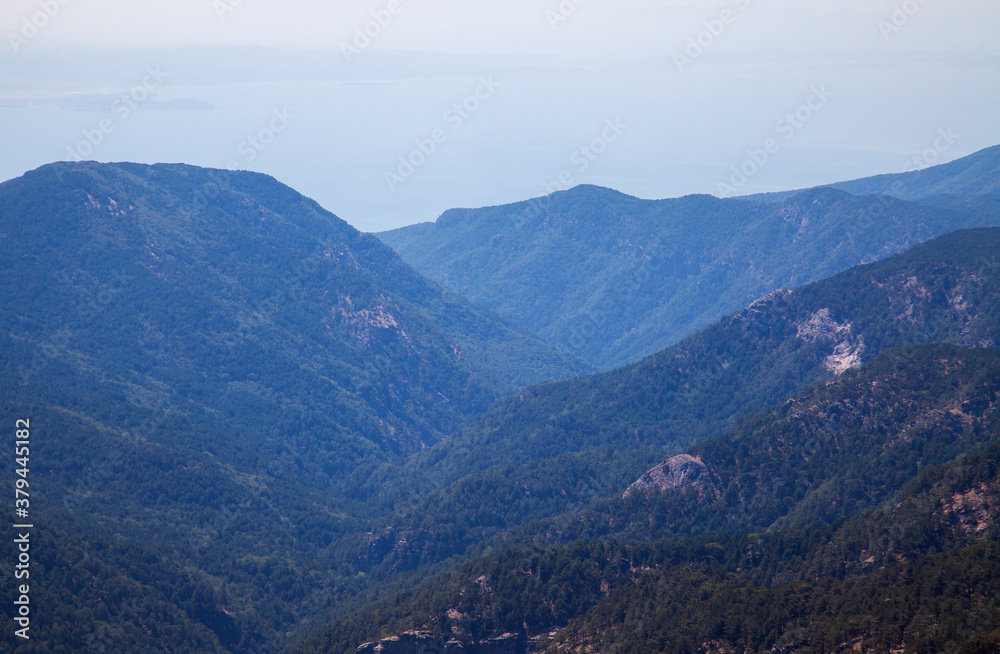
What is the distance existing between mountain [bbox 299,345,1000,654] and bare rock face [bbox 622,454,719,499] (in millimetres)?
539

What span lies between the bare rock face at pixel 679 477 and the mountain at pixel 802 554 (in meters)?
0.54

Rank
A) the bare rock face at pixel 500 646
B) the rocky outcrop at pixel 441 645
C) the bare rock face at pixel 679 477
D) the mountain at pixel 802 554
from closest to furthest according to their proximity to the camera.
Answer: the mountain at pixel 802 554 < the rocky outcrop at pixel 441 645 < the bare rock face at pixel 500 646 < the bare rock face at pixel 679 477

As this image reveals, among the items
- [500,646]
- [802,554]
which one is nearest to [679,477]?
[802,554]

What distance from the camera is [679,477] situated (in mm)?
161750

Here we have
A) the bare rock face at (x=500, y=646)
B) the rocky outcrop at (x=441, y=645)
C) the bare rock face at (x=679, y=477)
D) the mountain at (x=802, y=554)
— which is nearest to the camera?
the mountain at (x=802, y=554)

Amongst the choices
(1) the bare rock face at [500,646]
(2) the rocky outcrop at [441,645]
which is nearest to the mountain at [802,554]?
(1) the bare rock face at [500,646]

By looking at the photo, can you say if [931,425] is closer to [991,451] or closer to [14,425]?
[991,451]

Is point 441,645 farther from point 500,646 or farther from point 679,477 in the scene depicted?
point 679,477

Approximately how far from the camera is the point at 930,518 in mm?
106625

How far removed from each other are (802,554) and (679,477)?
45.4 m

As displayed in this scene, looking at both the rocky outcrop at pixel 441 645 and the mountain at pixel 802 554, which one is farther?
the rocky outcrop at pixel 441 645

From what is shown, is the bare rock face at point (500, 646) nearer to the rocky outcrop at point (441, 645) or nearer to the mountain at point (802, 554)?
the rocky outcrop at point (441, 645)

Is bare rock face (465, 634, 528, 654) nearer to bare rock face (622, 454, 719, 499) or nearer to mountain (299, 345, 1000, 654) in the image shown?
mountain (299, 345, 1000, 654)

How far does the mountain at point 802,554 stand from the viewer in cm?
8775
